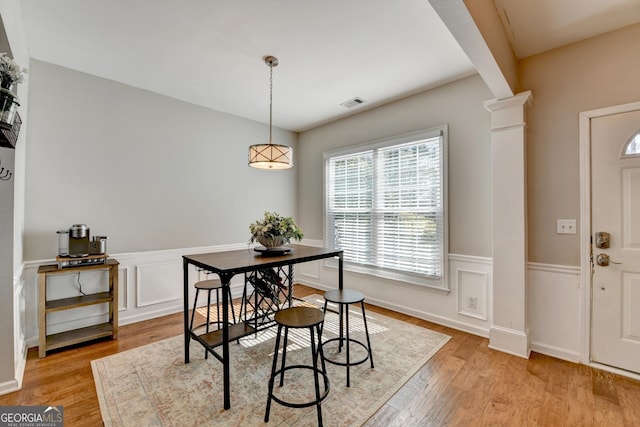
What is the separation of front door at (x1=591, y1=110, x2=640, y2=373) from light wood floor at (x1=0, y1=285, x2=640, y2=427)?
0.81 ft

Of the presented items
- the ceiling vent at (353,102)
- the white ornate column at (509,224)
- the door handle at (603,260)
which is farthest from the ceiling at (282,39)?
the door handle at (603,260)

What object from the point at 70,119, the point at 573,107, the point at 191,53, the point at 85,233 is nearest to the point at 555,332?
the point at 573,107

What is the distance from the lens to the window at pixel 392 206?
3.25m

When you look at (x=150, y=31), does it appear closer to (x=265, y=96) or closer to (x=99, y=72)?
(x=99, y=72)

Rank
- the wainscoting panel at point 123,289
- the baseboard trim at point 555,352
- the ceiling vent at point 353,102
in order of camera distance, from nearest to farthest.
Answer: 1. the baseboard trim at point 555,352
2. the wainscoting panel at point 123,289
3. the ceiling vent at point 353,102

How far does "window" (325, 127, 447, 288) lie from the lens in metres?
3.25

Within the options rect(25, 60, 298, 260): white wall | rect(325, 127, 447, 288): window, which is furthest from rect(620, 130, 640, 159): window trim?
rect(25, 60, 298, 260): white wall

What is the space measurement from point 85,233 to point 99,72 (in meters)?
1.69

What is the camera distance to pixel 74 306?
2.63 m

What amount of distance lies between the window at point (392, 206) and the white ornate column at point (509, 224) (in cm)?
58

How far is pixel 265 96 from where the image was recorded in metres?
3.54

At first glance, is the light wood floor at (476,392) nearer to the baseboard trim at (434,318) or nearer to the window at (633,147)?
the baseboard trim at (434,318)

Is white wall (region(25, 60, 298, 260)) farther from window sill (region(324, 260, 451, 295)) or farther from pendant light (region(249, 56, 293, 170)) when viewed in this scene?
window sill (region(324, 260, 451, 295))

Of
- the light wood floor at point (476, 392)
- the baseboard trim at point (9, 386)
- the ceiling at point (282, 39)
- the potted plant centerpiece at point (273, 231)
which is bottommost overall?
the light wood floor at point (476, 392)
